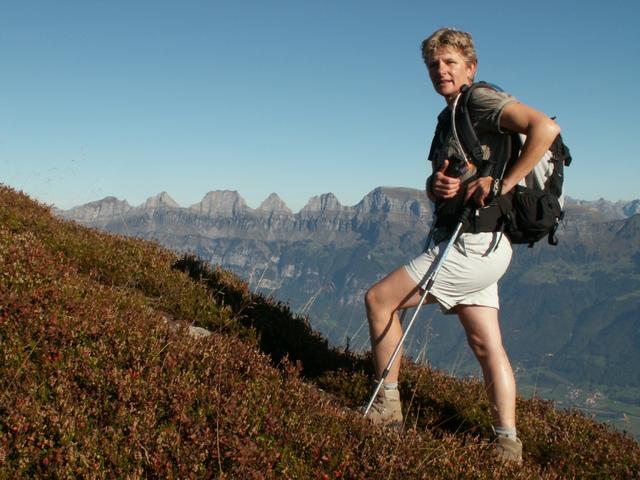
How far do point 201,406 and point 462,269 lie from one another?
2267mm

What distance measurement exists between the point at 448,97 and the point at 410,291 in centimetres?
166

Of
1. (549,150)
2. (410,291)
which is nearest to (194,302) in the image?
(410,291)

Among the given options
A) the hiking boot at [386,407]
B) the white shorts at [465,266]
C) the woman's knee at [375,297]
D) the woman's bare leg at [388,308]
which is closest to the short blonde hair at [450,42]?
the white shorts at [465,266]

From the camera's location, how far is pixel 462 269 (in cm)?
466

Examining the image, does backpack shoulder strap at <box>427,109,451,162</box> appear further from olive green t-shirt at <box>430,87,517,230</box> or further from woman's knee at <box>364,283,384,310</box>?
woman's knee at <box>364,283,384,310</box>

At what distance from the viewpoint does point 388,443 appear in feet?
12.7

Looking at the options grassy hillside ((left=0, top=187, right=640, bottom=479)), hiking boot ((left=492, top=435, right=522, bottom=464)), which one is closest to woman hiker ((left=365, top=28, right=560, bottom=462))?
hiking boot ((left=492, top=435, right=522, bottom=464))

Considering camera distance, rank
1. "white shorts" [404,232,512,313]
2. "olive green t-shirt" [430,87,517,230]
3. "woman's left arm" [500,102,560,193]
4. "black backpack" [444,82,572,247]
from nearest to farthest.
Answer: "woman's left arm" [500,102,560,193], "olive green t-shirt" [430,87,517,230], "black backpack" [444,82,572,247], "white shorts" [404,232,512,313]

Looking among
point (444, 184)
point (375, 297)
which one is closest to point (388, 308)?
point (375, 297)

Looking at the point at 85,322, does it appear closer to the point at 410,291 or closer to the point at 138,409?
the point at 138,409

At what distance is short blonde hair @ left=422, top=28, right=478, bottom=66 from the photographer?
15.5 ft

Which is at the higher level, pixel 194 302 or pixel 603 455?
pixel 194 302

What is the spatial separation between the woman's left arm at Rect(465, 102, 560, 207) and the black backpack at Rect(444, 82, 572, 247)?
6.6 inches

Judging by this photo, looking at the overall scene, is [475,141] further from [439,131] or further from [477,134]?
[439,131]
